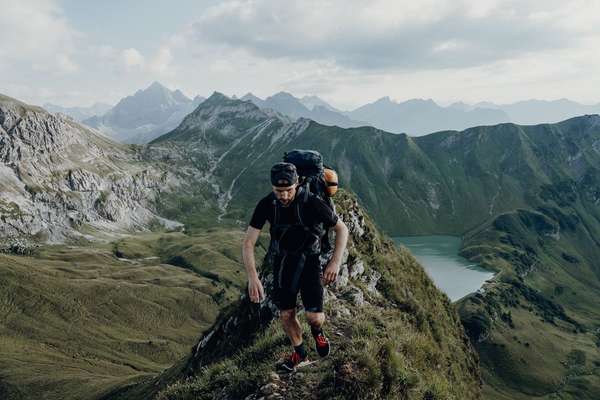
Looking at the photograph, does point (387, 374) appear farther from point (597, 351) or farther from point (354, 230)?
point (597, 351)

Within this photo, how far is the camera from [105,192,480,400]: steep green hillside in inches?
416

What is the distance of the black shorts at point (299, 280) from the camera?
429 inches

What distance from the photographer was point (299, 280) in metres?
11.0

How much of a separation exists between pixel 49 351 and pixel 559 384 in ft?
597

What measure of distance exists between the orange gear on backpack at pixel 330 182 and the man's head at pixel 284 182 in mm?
1643

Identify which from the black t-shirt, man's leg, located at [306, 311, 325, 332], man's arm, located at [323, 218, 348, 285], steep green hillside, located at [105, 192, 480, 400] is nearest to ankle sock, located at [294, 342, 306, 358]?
steep green hillside, located at [105, 192, 480, 400]

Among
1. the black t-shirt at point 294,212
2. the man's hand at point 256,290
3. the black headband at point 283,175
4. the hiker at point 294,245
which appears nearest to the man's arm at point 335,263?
the hiker at point 294,245

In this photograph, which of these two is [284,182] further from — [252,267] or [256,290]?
[256,290]

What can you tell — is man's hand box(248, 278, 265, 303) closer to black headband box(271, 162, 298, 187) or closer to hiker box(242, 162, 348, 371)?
hiker box(242, 162, 348, 371)

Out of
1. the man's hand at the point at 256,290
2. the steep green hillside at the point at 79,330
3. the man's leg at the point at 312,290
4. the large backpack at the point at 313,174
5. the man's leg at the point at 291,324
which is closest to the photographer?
the man's hand at the point at 256,290

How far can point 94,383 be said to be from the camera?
88.2 m

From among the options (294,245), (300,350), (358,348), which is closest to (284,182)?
(294,245)

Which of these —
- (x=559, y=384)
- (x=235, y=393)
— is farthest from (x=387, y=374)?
(x=559, y=384)

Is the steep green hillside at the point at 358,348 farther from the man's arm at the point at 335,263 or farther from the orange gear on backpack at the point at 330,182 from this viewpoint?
the orange gear on backpack at the point at 330,182
